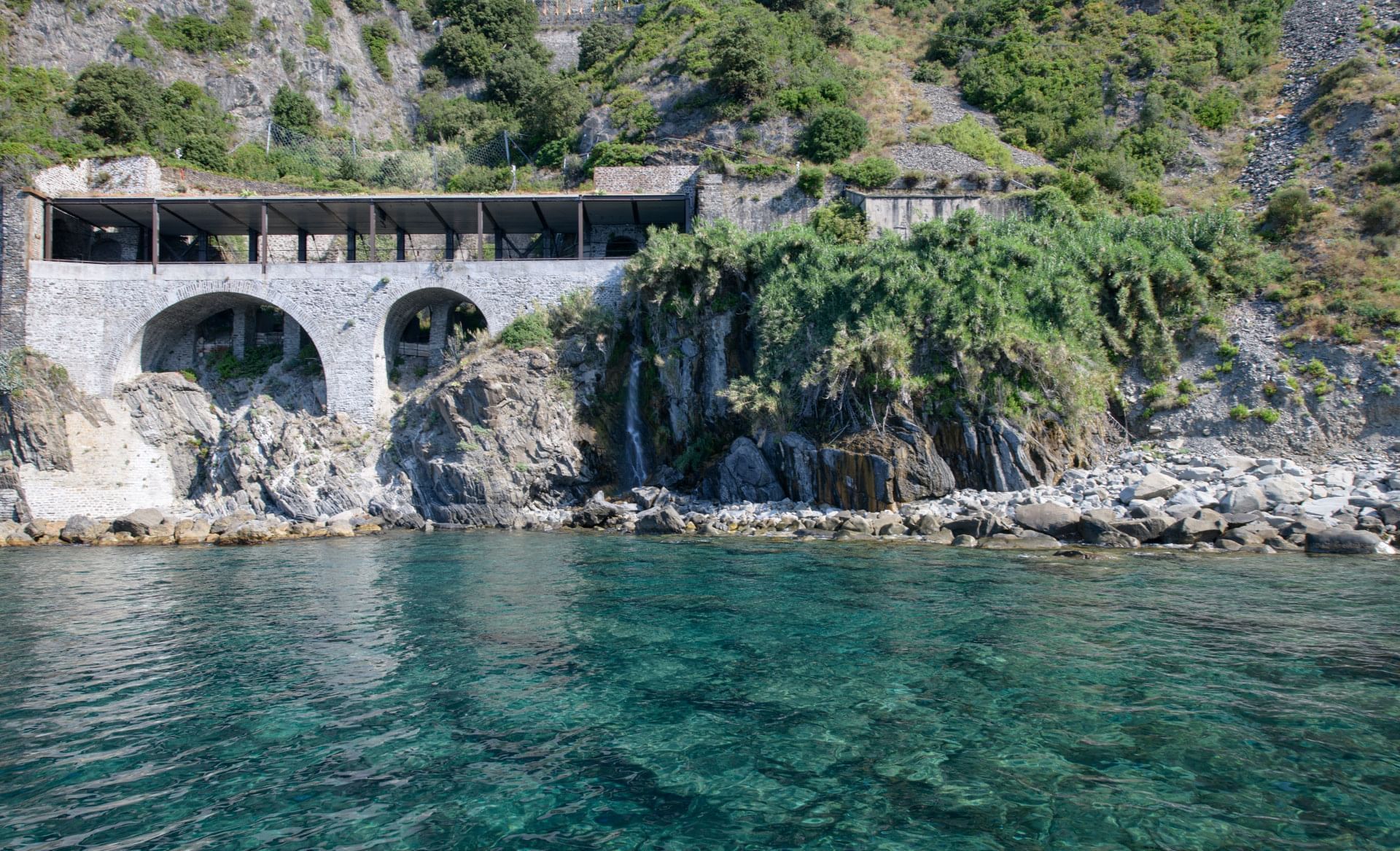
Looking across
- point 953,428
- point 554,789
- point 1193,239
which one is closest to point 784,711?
point 554,789

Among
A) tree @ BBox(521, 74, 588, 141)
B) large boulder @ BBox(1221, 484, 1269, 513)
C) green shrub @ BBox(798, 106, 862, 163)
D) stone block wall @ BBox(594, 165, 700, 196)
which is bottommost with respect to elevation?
large boulder @ BBox(1221, 484, 1269, 513)

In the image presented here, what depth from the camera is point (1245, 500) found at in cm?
1395

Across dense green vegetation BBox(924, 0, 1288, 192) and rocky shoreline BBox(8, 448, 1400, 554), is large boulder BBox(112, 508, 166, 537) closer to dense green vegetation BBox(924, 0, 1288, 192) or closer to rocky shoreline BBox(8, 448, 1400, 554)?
rocky shoreline BBox(8, 448, 1400, 554)

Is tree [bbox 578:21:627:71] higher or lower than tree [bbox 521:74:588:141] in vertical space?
higher

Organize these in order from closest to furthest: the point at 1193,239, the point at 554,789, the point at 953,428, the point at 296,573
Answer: the point at 554,789
the point at 296,573
the point at 953,428
the point at 1193,239

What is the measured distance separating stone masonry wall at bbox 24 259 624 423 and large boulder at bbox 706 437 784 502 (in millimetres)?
7353

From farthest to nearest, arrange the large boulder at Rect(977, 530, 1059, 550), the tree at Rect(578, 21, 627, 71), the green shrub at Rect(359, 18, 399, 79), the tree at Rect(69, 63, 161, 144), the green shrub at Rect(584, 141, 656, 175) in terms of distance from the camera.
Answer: the green shrub at Rect(359, 18, 399, 79) → the tree at Rect(578, 21, 627, 71) → the tree at Rect(69, 63, 161, 144) → the green shrub at Rect(584, 141, 656, 175) → the large boulder at Rect(977, 530, 1059, 550)

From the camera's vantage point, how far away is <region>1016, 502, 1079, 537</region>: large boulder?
13.8 meters

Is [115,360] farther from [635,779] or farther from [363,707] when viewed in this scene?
[635,779]

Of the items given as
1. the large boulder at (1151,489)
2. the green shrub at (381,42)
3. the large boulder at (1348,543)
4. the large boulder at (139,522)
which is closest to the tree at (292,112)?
the green shrub at (381,42)

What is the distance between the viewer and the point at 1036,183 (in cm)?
Answer: 2316

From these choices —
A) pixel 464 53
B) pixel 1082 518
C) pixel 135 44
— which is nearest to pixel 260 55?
pixel 135 44

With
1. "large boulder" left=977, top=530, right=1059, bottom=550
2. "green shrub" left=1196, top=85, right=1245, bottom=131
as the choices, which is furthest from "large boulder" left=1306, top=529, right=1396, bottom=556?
"green shrub" left=1196, top=85, right=1245, bottom=131

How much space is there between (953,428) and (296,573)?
1369cm
